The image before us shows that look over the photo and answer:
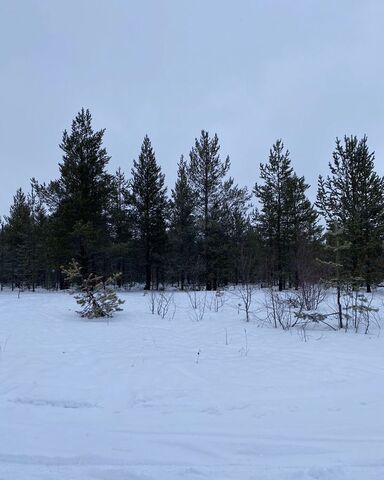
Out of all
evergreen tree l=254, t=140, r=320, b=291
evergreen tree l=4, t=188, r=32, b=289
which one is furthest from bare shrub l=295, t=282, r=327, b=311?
evergreen tree l=4, t=188, r=32, b=289

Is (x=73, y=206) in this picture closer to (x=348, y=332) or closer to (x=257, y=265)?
(x=257, y=265)

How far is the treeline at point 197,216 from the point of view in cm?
2101

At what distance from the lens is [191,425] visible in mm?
3869

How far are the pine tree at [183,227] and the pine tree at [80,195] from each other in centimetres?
496

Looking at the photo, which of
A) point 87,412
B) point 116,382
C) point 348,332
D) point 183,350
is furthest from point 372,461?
point 348,332

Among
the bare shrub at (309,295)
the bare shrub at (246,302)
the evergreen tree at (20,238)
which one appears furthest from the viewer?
the evergreen tree at (20,238)

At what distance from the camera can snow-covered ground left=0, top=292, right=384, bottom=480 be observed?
3059 mm

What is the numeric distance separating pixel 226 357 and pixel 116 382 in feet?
6.97

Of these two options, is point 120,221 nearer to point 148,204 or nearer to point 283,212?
point 148,204

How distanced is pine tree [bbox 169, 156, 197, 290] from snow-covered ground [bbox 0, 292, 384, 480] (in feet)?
55.9

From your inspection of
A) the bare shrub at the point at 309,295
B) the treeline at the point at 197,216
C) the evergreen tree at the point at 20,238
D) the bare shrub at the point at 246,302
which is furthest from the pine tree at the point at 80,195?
the bare shrub at the point at 309,295

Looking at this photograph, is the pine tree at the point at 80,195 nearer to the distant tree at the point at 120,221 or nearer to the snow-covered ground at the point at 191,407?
the distant tree at the point at 120,221

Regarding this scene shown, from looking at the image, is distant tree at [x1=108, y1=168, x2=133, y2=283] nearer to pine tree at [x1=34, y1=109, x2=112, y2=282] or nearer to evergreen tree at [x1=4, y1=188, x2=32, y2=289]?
pine tree at [x1=34, y1=109, x2=112, y2=282]

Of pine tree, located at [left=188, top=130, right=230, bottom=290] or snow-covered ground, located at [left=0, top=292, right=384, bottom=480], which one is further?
pine tree, located at [left=188, top=130, right=230, bottom=290]
